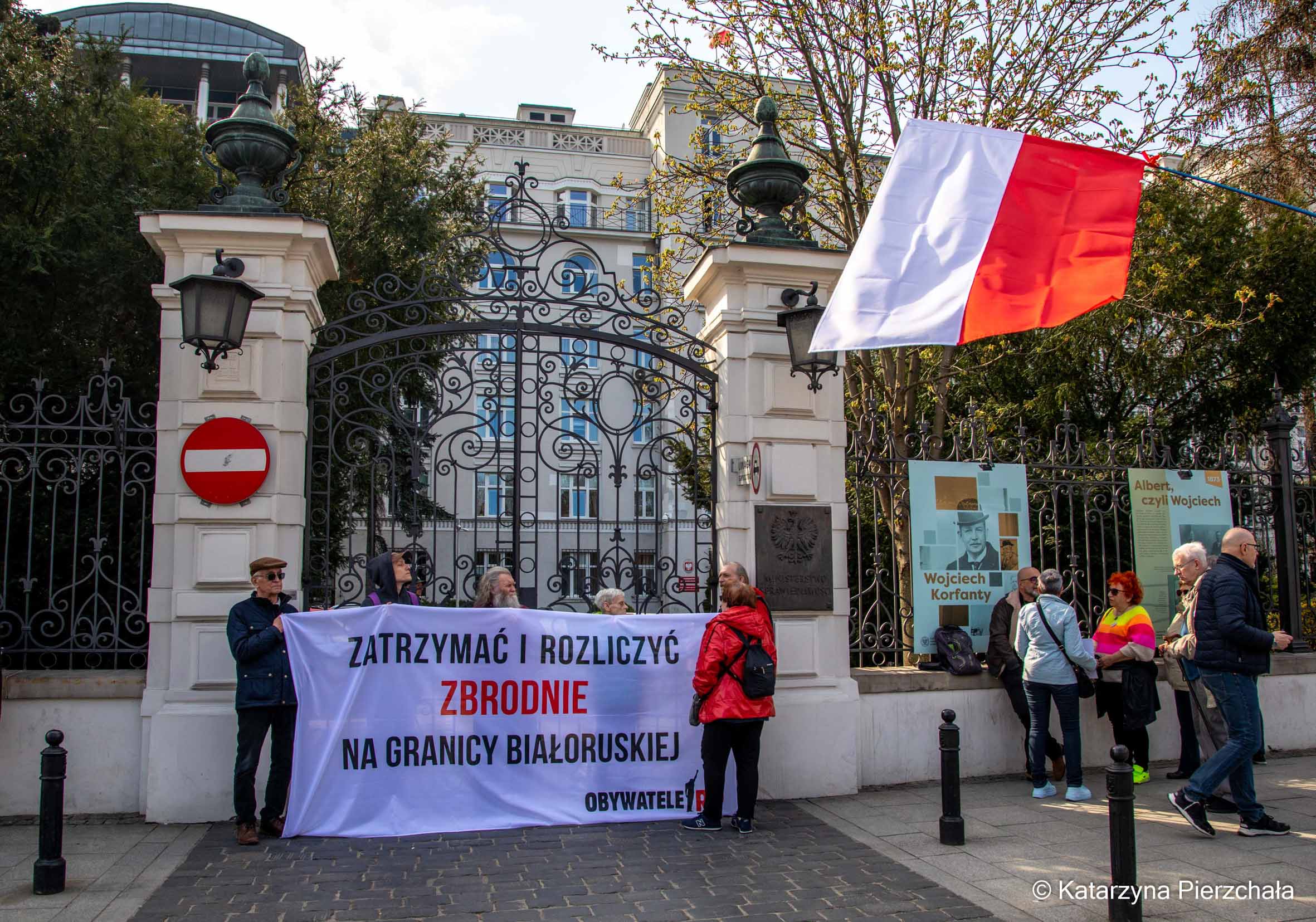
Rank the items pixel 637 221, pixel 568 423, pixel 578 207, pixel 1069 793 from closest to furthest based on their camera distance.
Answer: pixel 1069 793 → pixel 568 423 → pixel 637 221 → pixel 578 207

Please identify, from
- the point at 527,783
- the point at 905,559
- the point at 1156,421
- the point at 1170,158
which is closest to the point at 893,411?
the point at 905,559

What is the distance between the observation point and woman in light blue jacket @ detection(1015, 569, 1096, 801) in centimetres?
738

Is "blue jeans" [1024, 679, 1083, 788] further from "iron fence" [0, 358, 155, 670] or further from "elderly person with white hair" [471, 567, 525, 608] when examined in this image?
"iron fence" [0, 358, 155, 670]

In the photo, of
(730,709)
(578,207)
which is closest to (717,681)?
(730,709)

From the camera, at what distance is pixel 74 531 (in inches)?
288

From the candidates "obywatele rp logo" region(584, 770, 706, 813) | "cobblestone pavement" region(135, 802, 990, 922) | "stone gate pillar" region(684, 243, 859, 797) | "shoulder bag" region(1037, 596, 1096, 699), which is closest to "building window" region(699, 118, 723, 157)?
"stone gate pillar" region(684, 243, 859, 797)

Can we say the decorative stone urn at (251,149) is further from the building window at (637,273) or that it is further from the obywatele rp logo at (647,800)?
the building window at (637,273)

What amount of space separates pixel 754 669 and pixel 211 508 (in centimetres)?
393

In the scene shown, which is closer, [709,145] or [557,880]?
[557,880]

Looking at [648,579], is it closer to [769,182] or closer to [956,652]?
[956,652]

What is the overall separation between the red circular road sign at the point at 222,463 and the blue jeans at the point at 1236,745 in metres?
6.40

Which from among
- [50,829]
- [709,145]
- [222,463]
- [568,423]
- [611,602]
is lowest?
[50,829]

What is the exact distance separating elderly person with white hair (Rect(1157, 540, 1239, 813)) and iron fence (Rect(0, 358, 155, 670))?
23.9 feet

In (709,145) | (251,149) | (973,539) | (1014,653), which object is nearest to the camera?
(251,149)
